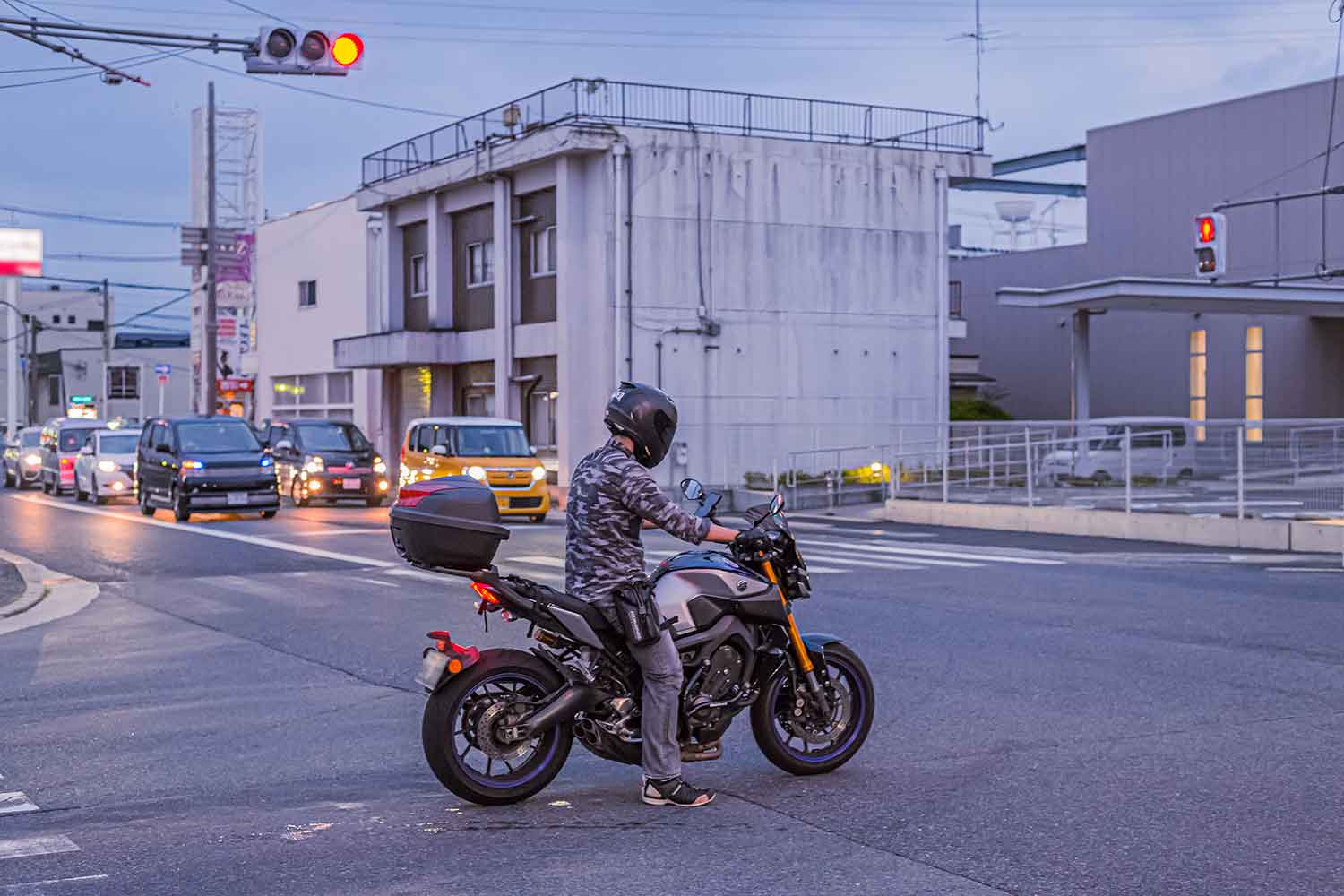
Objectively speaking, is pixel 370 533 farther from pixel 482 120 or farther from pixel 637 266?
pixel 482 120

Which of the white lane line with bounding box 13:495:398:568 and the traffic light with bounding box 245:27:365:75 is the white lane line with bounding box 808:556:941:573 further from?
the traffic light with bounding box 245:27:365:75

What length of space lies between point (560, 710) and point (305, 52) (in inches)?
434

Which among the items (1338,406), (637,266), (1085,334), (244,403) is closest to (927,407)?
(1085,334)

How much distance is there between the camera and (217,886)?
5.84 meters

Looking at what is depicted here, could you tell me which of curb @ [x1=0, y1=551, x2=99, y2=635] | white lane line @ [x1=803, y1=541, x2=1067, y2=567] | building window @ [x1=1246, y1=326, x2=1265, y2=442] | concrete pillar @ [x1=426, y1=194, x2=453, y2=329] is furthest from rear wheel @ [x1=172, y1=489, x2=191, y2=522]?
building window @ [x1=1246, y1=326, x2=1265, y2=442]

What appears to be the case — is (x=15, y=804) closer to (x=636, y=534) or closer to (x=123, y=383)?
(x=636, y=534)

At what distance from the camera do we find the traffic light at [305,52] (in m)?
16.0

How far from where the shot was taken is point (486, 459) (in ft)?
96.2

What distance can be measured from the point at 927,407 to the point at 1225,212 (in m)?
12.8

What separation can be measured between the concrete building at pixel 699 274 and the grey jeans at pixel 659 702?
3162 cm

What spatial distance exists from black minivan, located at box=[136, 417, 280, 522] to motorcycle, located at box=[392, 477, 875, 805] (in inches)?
896

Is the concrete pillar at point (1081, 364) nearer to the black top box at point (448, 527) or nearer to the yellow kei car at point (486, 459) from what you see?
the yellow kei car at point (486, 459)

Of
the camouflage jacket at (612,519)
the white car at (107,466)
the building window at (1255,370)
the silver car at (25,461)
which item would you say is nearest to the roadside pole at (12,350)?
the silver car at (25,461)

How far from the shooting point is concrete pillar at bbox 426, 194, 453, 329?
45.8 metres
